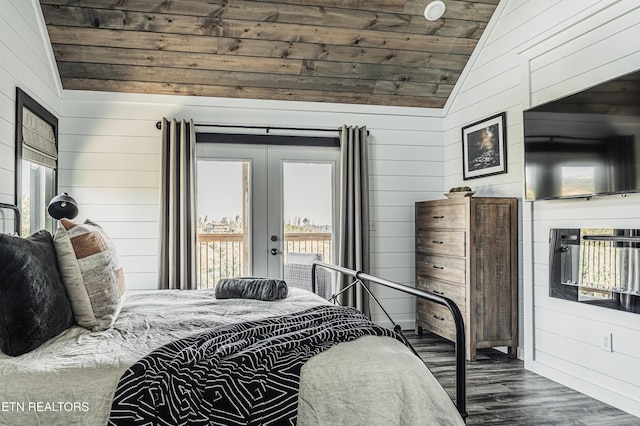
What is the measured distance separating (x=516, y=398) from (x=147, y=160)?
3.63 m

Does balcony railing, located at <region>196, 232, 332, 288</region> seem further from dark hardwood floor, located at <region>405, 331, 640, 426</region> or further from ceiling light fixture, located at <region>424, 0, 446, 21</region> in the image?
ceiling light fixture, located at <region>424, 0, 446, 21</region>

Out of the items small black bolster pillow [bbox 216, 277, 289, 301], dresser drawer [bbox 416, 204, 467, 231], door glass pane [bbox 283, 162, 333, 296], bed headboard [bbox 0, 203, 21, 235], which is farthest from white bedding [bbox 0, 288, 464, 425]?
door glass pane [bbox 283, 162, 333, 296]

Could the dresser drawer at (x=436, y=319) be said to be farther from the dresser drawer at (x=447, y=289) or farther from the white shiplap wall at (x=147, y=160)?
the white shiplap wall at (x=147, y=160)

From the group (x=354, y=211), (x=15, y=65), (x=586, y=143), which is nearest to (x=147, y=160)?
(x=15, y=65)

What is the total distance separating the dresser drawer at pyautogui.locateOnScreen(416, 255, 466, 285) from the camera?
396 centimetres

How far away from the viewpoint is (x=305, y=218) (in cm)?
482

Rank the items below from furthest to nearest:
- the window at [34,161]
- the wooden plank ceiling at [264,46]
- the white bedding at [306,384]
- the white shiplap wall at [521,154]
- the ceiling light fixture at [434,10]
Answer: the wooden plank ceiling at [264,46]
the ceiling light fixture at [434,10]
the window at [34,161]
the white shiplap wall at [521,154]
the white bedding at [306,384]

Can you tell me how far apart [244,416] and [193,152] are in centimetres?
341

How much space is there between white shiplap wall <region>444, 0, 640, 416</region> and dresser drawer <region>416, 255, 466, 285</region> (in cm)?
49

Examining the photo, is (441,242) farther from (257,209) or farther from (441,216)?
(257,209)

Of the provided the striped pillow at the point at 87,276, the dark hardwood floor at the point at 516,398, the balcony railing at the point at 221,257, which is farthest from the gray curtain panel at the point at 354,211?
the striped pillow at the point at 87,276

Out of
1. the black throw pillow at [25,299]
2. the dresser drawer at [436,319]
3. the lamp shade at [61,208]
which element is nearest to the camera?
the black throw pillow at [25,299]

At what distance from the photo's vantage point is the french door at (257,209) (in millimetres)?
4605

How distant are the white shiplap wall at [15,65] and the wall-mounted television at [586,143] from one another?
350cm
